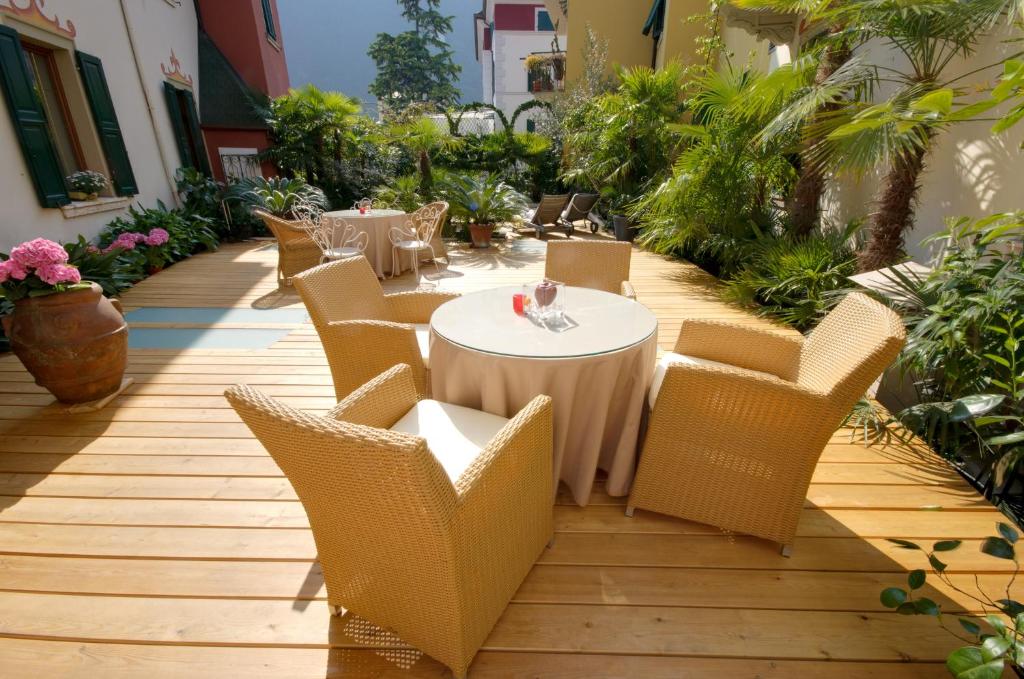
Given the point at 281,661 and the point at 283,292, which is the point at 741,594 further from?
the point at 283,292

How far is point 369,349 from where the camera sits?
2055 millimetres

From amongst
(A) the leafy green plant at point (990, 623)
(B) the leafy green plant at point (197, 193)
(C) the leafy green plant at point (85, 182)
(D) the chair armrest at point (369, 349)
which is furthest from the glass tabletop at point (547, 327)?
(B) the leafy green plant at point (197, 193)

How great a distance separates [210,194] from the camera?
294 inches

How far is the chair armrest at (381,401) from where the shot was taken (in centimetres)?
144

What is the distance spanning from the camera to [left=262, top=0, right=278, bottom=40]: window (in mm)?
9836

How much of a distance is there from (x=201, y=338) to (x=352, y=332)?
8.27ft

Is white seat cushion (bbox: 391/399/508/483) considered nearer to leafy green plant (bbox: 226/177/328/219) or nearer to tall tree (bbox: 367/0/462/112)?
leafy green plant (bbox: 226/177/328/219)

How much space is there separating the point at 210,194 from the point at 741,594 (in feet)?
29.2

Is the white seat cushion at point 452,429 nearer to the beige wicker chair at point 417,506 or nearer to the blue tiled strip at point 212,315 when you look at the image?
the beige wicker chair at point 417,506

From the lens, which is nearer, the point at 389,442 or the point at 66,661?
the point at 389,442

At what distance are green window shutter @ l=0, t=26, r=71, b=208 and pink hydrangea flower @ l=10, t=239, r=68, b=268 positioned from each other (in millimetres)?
3053

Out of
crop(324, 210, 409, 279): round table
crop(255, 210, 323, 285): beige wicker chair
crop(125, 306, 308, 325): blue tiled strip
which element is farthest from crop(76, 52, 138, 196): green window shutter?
crop(324, 210, 409, 279): round table

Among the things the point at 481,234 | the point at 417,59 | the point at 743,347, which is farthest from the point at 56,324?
the point at 417,59

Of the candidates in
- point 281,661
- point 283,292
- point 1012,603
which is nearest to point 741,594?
point 1012,603
